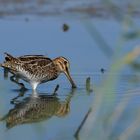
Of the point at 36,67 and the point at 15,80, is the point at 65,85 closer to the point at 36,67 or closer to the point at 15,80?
the point at 36,67

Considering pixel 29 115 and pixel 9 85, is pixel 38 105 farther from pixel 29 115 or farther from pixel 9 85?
pixel 9 85

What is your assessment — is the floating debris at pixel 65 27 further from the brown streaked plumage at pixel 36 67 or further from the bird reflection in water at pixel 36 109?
the bird reflection in water at pixel 36 109

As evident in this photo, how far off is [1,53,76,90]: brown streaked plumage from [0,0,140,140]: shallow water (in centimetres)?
12

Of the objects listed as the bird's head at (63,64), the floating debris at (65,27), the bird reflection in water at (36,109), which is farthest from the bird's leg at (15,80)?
the floating debris at (65,27)

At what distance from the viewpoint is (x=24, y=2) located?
1367cm

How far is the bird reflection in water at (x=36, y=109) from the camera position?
621 cm

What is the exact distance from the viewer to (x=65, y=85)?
8.12 m

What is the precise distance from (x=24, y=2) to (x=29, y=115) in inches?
292

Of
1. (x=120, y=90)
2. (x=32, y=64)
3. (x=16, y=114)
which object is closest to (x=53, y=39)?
(x=32, y=64)

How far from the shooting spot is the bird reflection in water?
20.4 feet

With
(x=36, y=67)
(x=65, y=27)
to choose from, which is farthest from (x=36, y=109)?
(x=65, y=27)

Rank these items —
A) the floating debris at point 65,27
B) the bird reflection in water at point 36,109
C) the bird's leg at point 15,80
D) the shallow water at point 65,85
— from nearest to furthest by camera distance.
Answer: the shallow water at point 65,85, the bird reflection in water at point 36,109, the bird's leg at point 15,80, the floating debris at point 65,27

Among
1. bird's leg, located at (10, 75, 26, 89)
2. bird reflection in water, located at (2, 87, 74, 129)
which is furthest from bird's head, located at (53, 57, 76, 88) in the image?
bird reflection in water, located at (2, 87, 74, 129)

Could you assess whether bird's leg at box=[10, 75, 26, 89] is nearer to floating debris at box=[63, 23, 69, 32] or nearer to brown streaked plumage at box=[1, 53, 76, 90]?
brown streaked plumage at box=[1, 53, 76, 90]
